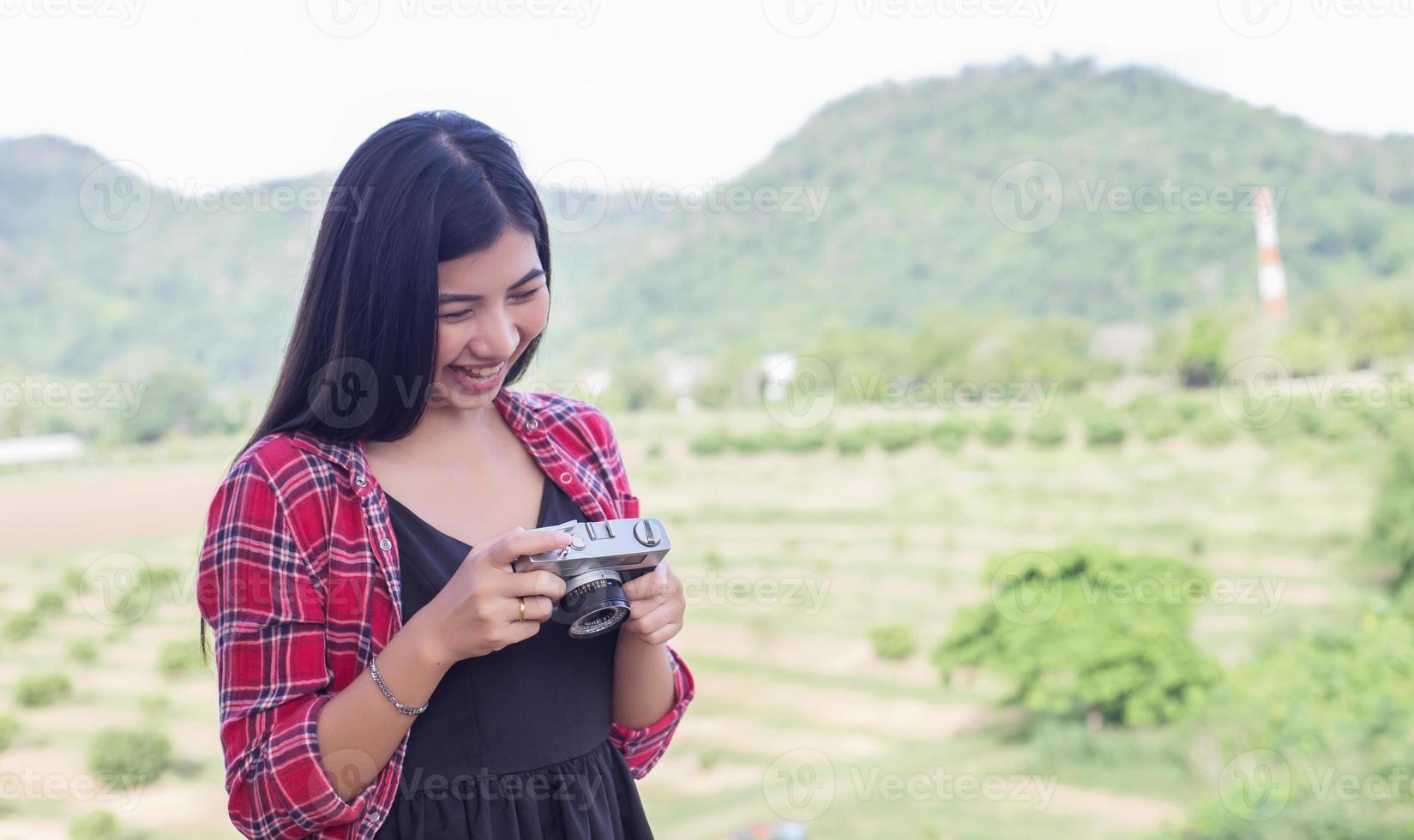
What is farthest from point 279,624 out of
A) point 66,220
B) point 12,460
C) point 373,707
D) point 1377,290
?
Answer: point 66,220

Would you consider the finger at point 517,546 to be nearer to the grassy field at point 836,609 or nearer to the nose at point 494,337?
the nose at point 494,337

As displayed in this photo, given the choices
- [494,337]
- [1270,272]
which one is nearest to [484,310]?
[494,337]

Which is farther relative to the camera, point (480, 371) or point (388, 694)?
point (480, 371)

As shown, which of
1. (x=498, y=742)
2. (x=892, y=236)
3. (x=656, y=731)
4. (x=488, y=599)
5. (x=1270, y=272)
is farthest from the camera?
(x=892, y=236)

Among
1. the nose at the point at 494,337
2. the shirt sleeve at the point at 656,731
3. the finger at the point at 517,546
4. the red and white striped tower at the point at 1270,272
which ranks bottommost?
the shirt sleeve at the point at 656,731

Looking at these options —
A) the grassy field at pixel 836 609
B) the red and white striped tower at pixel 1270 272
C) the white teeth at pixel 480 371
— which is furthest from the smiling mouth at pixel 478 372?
the red and white striped tower at pixel 1270 272

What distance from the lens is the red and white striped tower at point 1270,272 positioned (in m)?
13.3

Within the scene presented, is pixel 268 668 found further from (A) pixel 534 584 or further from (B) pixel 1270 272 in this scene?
(B) pixel 1270 272

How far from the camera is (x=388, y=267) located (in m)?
0.80

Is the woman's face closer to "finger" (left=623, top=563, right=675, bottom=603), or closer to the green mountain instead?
"finger" (left=623, top=563, right=675, bottom=603)

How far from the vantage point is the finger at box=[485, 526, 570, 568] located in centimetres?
75

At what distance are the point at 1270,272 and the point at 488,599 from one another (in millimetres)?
14334

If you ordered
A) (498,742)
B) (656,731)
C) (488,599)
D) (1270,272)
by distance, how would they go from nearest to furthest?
(488,599) → (498,742) → (656,731) → (1270,272)

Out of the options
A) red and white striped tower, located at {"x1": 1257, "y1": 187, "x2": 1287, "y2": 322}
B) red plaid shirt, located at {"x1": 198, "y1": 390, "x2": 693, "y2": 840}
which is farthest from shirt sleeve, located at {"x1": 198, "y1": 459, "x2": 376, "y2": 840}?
red and white striped tower, located at {"x1": 1257, "y1": 187, "x2": 1287, "y2": 322}
